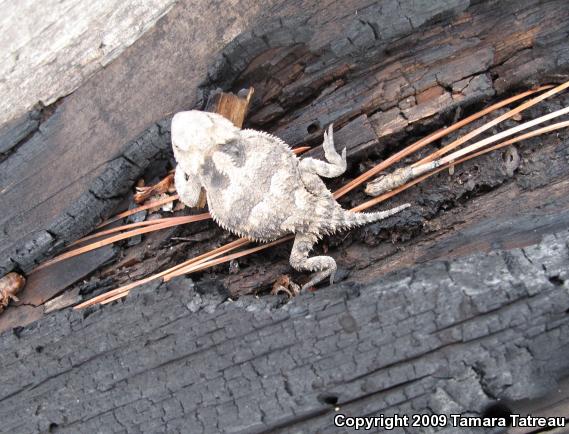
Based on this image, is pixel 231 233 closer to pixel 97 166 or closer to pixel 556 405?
pixel 97 166

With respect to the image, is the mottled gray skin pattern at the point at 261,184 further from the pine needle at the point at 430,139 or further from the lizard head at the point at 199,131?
the pine needle at the point at 430,139

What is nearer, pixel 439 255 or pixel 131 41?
pixel 439 255

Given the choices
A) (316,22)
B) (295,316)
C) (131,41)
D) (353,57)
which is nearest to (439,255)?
(295,316)

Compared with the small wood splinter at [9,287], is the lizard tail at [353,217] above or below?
above

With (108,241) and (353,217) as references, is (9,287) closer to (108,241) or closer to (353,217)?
(108,241)

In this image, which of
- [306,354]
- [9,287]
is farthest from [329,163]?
[9,287]

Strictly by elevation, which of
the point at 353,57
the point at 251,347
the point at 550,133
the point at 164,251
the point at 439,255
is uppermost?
the point at 353,57

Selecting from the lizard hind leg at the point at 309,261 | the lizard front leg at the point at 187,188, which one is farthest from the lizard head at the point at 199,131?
the lizard hind leg at the point at 309,261
